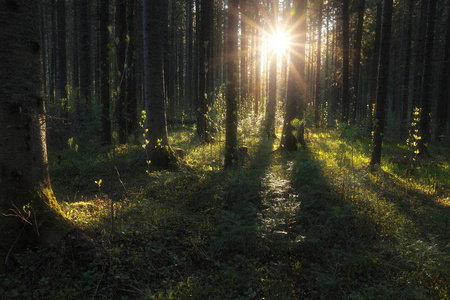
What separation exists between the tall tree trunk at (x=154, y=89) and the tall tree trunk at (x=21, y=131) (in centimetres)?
384

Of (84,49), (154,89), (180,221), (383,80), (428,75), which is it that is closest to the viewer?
(180,221)

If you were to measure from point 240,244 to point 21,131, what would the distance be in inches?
123

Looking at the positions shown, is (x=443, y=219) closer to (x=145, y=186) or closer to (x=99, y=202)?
(x=145, y=186)

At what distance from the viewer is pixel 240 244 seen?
3799 millimetres

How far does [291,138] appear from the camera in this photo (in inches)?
368

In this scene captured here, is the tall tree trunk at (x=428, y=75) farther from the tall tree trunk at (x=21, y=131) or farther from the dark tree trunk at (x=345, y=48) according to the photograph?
the tall tree trunk at (x=21, y=131)

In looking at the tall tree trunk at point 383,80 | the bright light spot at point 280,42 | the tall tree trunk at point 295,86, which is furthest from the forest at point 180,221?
the bright light spot at point 280,42

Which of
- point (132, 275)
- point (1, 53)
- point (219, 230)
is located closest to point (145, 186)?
point (219, 230)

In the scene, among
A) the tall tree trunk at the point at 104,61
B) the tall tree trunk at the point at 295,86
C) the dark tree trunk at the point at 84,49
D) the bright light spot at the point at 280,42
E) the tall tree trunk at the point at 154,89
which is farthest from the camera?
the dark tree trunk at the point at 84,49

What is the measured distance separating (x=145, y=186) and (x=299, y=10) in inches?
317

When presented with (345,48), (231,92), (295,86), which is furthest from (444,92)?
(231,92)

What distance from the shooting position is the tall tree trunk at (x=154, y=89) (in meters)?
6.97

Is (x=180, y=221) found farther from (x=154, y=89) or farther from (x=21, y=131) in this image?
(x=154, y=89)

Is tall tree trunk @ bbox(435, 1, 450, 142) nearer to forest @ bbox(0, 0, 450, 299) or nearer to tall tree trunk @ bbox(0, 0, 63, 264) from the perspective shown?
forest @ bbox(0, 0, 450, 299)
